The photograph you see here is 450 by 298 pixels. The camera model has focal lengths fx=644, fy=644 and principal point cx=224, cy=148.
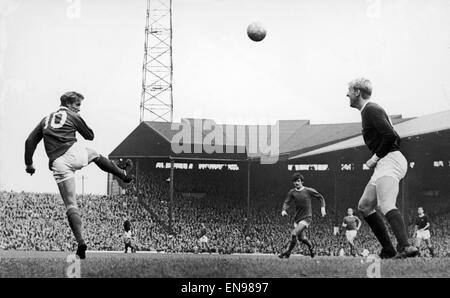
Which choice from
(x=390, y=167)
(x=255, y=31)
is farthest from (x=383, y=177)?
(x=255, y=31)

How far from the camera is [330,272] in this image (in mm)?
8961

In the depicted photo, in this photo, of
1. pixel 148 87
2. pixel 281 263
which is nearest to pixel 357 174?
pixel 148 87

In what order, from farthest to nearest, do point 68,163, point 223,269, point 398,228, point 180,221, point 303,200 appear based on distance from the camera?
point 180,221 → point 303,200 → point 68,163 → point 223,269 → point 398,228

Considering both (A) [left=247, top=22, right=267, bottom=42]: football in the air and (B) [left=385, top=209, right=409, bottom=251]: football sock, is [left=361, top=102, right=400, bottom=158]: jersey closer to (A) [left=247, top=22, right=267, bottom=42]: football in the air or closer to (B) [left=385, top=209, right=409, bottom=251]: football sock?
(B) [left=385, top=209, right=409, bottom=251]: football sock

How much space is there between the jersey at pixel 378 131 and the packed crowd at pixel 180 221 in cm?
1651

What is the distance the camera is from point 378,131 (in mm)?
8953

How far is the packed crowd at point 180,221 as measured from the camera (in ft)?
92.9

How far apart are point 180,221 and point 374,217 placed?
965 inches

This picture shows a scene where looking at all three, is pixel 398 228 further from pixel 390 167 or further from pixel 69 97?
pixel 69 97

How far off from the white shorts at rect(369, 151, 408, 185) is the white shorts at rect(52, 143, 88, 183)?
13.7ft

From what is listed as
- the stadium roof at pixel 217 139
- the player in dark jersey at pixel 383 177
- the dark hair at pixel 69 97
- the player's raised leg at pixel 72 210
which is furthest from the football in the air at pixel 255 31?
the player's raised leg at pixel 72 210

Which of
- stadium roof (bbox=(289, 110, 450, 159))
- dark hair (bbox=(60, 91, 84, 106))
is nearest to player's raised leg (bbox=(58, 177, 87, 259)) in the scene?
dark hair (bbox=(60, 91, 84, 106))

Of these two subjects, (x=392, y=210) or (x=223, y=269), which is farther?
(x=223, y=269)

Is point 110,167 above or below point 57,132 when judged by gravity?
below
